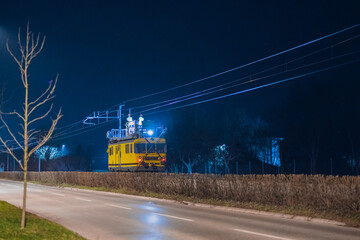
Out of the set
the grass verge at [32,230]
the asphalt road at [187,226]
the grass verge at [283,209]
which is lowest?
the asphalt road at [187,226]

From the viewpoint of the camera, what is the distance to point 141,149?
32.9 metres

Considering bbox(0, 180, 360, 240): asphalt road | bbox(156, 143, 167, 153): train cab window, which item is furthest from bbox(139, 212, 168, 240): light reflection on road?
bbox(156, 143, 167, 153): train cab window

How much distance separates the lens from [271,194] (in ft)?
52.3

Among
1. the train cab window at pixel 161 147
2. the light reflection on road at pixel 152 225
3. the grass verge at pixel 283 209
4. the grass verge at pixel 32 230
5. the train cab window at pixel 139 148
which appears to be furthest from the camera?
the train cab window at pixel 161 147

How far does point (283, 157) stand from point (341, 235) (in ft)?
141

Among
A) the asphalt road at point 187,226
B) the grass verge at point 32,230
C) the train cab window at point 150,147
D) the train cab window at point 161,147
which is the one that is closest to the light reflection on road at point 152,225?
the asphalt road at point 187,226

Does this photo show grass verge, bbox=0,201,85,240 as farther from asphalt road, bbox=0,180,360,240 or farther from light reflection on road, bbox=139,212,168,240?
light reflection on road, bbox=139,212,168,240

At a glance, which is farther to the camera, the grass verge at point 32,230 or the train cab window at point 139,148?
the train cab window at point 139,148

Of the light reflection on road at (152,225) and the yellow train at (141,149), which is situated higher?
the yellow train at (141,149)

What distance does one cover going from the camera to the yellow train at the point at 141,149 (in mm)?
32781

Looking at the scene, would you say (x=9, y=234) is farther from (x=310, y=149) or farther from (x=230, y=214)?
(x=310, y=149)

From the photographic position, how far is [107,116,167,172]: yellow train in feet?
108

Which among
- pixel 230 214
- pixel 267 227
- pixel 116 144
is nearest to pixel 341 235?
pixel 267 227

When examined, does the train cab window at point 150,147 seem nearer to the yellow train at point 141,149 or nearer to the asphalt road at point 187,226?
the yellow train at point 141,149
